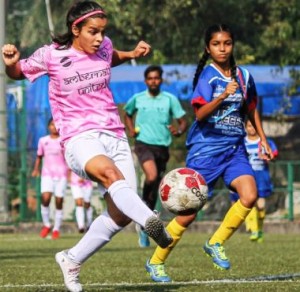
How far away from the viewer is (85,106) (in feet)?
29.6

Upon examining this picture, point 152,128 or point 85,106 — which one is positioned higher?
point 85,106

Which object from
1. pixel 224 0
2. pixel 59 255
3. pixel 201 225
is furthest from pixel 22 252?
pixel 224 0

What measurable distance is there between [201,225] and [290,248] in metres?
8.18

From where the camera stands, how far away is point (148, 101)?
17781 millimetres

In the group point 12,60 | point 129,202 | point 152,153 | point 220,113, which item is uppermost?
point 12,60

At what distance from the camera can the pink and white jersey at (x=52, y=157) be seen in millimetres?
22109

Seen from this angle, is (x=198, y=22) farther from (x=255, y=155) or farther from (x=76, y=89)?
(x=76, y=89)

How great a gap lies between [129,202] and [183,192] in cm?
99

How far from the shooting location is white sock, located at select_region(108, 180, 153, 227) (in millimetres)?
8203

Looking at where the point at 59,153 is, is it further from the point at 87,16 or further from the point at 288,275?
the point at 87,16

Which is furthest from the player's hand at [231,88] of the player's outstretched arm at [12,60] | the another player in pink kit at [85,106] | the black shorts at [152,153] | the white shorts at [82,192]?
the white shorts at [82,192]

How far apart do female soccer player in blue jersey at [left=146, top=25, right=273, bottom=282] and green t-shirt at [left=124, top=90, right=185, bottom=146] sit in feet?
21.2

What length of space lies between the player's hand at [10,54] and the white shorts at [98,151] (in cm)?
66

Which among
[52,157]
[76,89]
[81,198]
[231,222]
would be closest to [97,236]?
[76,89]
